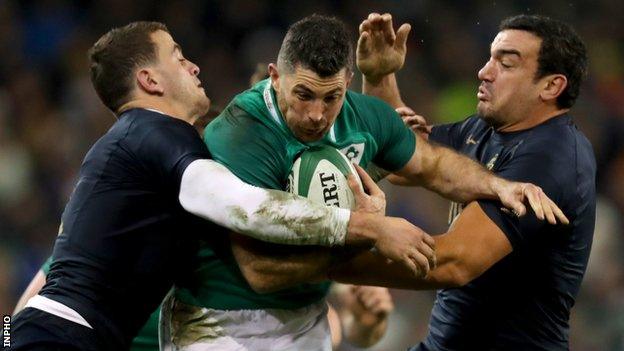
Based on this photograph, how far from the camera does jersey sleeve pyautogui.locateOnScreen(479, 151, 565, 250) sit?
13.5ft

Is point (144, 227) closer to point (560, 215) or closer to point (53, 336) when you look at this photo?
point (53, 336)

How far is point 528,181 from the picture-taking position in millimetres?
4168

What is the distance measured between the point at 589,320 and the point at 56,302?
450 centimetres

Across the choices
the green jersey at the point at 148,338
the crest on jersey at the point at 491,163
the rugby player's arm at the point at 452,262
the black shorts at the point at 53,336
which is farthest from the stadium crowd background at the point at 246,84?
the black shorts at the point at 53,336

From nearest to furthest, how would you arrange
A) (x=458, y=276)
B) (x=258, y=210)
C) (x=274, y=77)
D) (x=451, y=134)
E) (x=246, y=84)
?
(x=258, y=210) → (x=274, y=77) → (x=458, y=276) → (x=451, y=134) → (x=246, y=84)

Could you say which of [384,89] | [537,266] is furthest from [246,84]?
[537,266]

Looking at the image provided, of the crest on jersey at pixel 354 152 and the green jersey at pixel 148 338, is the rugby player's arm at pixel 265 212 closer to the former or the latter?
the crest on jersey at pixel 354 152

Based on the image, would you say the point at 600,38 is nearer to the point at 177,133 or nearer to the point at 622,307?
the point at 622,307

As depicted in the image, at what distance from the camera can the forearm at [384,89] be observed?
516 centimetres

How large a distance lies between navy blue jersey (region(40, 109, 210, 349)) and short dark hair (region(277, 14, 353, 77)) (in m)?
0.46

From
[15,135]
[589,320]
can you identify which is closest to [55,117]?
[15,135]

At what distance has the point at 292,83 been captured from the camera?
12.6 ft

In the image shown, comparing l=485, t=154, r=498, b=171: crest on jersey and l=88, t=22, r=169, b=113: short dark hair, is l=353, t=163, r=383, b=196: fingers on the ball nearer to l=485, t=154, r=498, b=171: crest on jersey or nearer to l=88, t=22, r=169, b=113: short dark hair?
l=485, t=154, r=498, b=171: crest on jersey

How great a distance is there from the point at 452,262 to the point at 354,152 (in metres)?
0.55
